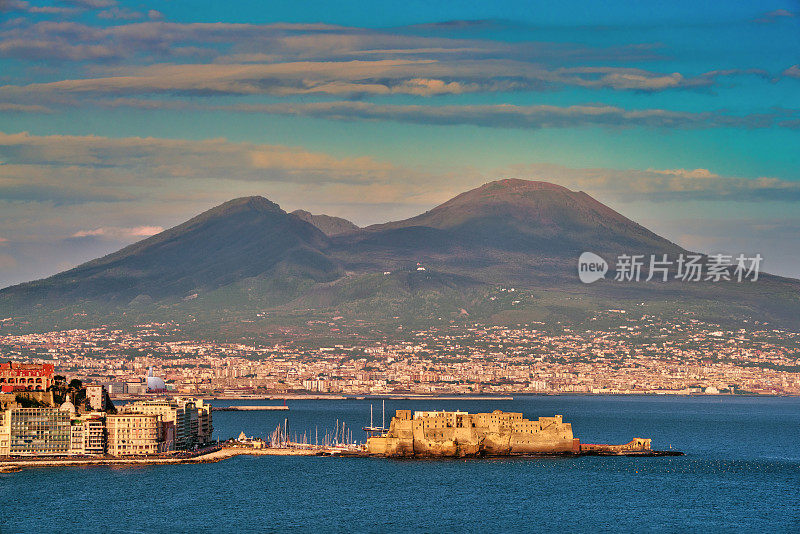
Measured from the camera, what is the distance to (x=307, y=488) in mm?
98000

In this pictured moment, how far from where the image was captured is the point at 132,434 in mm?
110188

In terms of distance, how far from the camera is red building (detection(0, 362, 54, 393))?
115m

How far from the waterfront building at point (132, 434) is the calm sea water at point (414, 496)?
423 cm

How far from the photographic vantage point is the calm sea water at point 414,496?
273ft

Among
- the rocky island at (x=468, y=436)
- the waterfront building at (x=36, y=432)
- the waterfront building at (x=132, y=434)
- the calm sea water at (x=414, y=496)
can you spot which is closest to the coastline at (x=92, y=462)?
the waterfront building at (x=36, y=432)

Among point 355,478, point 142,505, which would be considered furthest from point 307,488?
point 142,505

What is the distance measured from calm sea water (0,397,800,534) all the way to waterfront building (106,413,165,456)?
4.23 meters

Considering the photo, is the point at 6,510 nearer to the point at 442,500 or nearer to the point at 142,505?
the point at 142,505

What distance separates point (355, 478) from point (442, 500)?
12.9 meters

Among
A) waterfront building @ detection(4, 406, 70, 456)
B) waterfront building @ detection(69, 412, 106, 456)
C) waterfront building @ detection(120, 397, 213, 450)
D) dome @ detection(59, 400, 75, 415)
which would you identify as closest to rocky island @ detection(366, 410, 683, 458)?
waterfront building @ detection(120, 397, 213, 450)

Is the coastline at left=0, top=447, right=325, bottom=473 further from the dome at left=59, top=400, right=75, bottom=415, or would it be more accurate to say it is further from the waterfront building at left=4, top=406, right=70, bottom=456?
the dome at left=59, top=400, right=75, bottom=415

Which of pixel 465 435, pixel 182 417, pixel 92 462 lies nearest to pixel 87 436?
pixel 92 462

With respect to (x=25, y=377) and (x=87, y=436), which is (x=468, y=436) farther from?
(x=25, y=377)

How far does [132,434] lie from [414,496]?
2690cm
